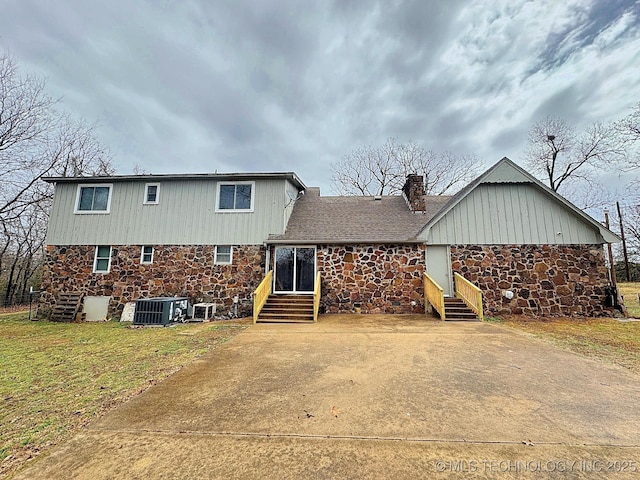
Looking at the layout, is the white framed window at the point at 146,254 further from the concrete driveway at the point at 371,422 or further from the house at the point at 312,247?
the concrete driveway at the point at 371,422

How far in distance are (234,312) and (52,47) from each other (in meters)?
14.7

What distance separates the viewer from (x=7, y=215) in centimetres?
1681

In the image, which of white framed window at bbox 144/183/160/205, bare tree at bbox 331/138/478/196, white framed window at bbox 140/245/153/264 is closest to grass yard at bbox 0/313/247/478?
white framed window at bbox 140/245/153/264

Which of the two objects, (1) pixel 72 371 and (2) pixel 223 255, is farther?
(2) pixel 223 255

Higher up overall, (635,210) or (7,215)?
(635,210)

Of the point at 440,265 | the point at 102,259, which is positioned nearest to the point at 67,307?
the point at 102,259

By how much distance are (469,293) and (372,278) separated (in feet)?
12.0

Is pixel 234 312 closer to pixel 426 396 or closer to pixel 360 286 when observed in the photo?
pixel 360 286

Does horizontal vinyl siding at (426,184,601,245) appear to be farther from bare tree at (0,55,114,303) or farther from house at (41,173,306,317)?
bare tree at (0,55,114,303)

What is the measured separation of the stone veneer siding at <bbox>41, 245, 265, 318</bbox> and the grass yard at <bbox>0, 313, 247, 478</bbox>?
251 centimetres

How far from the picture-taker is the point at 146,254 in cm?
1200

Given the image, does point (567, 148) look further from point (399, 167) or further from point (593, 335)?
point (593, 335)

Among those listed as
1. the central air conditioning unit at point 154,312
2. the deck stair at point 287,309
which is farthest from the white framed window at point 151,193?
the deck stair at point 287,309

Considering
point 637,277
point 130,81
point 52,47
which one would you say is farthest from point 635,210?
point 52,47
